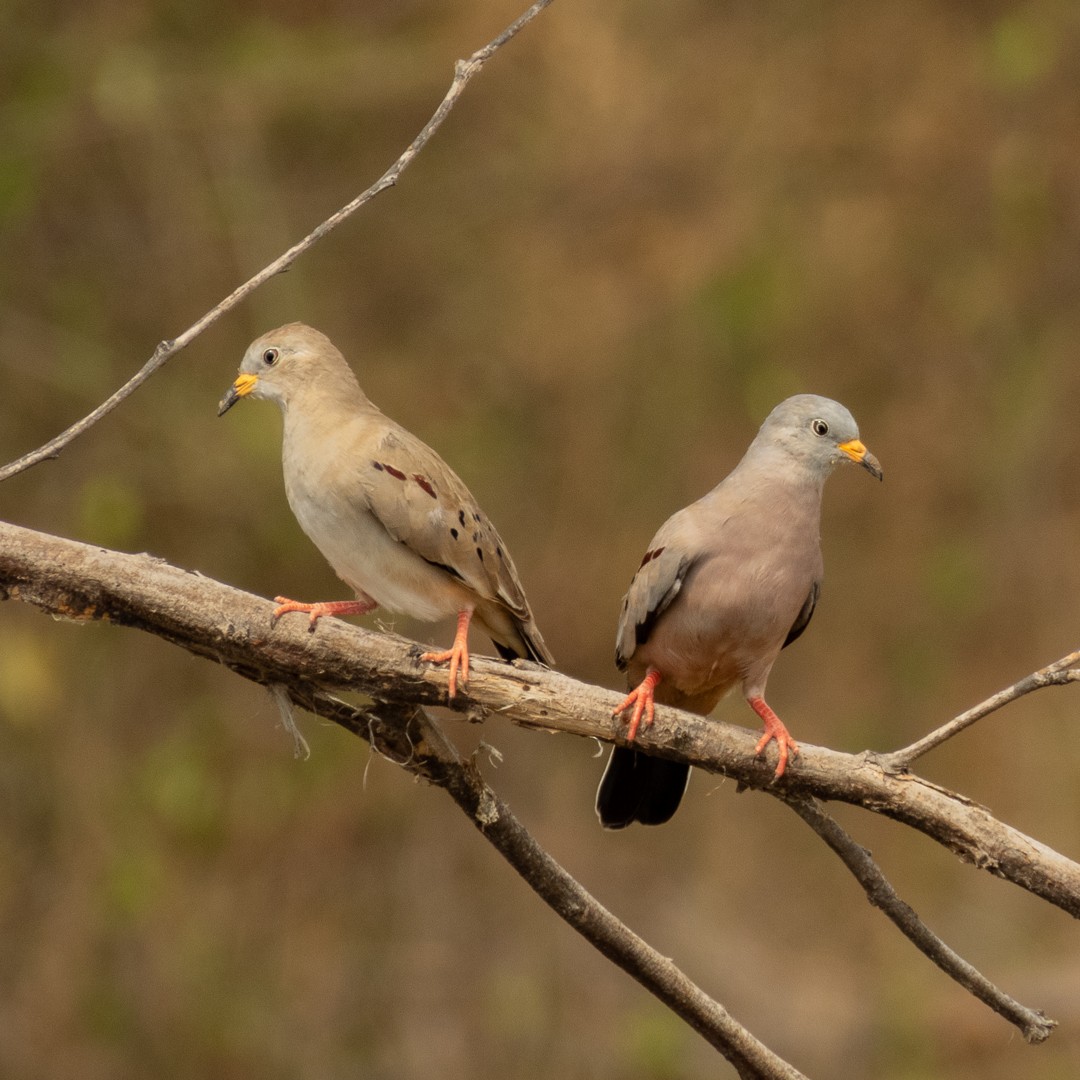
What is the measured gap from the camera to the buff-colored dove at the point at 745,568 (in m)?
3.13

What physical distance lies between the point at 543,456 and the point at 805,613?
365 centimetres

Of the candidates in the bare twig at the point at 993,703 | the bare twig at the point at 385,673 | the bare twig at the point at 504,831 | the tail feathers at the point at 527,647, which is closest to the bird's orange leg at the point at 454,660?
the bare twig at the point at 385,673

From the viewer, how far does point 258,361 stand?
337 cm

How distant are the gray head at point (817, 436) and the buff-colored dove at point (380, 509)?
2.05ft

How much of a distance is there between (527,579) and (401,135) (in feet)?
6.46

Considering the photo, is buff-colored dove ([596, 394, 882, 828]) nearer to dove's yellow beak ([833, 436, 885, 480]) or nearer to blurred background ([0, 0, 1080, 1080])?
dove's yellow beak ([833, 436, 885, 480])

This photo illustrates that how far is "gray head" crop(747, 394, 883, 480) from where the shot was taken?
10.6 ft

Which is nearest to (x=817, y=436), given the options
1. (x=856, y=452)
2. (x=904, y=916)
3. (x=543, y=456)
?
(x=856, y=452)

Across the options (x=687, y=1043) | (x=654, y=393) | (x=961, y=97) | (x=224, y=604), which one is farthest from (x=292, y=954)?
(x=961, y=97)

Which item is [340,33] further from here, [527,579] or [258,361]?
[258,361]

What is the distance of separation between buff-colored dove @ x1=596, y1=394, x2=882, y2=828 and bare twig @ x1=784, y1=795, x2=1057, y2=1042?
1.00ft

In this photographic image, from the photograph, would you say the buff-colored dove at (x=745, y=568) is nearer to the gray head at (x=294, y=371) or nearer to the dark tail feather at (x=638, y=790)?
the dark tail feather at (x=638, y=790)

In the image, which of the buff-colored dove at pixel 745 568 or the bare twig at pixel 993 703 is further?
the buff-colored dove at pixel 745 568

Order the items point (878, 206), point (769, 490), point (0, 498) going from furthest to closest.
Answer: point (878, 206)
point (0, 498)
point (769, 490)
